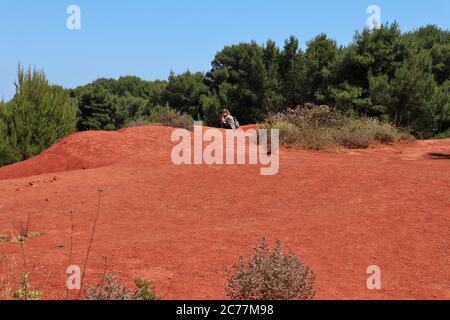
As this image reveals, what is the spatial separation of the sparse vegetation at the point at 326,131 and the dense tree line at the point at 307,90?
5.79 feet

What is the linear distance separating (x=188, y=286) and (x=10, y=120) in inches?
749

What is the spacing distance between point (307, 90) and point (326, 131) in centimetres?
1530

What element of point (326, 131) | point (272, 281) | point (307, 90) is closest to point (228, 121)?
point (326, 131)

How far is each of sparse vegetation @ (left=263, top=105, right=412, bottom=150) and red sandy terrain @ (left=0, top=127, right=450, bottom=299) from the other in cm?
357

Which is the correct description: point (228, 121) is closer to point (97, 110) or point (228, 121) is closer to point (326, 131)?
point (326, 131)

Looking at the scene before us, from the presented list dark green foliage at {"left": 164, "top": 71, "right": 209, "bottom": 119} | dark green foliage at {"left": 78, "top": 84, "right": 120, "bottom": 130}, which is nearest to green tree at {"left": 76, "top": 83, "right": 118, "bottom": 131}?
dark green foliage at {"left": 78, "top": 84, "right": 120, "bottom": 130}

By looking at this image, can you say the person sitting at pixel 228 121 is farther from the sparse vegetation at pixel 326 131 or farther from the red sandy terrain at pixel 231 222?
the red sandy terrain at pixel 231 222

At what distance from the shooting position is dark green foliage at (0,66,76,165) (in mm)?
21016

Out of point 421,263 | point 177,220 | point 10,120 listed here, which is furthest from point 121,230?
point 10,120

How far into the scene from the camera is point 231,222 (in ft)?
23.7

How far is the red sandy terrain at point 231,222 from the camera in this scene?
16.7ft

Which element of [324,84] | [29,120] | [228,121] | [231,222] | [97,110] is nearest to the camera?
[231,222]

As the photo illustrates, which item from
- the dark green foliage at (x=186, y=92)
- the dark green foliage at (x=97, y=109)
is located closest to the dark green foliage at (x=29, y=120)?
the dark green foliage at (x=97, y=109)

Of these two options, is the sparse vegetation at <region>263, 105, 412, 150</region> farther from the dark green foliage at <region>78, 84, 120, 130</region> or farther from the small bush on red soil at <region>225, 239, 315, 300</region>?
the dark green foliage at <region>78, 84, 120, 130</region>
